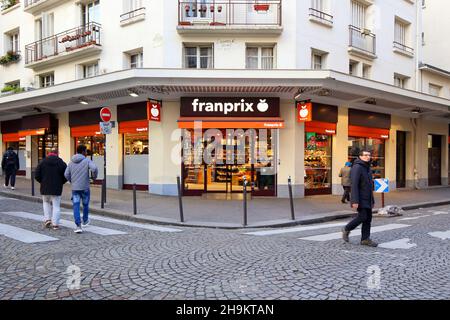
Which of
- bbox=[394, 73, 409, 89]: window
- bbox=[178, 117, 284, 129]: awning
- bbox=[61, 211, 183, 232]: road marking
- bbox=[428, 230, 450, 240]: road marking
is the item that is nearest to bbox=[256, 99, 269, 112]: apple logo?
bbox=[178, 117, 284, 129]: awning

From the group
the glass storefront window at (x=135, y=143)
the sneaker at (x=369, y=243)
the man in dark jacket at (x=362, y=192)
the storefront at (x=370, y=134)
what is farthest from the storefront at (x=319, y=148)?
the sneaker at (x=369, y=243)

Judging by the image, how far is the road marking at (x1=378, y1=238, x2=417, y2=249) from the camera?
6.52m

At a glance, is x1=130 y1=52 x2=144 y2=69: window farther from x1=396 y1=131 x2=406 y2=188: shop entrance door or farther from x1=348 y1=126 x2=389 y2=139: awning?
x1=396 y1=131 x2=406 y2=188: shop entrance door

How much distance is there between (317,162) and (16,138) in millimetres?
17438

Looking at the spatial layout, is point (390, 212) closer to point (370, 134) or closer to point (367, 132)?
point (367, 132)

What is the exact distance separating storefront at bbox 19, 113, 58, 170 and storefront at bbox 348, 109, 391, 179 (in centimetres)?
1396

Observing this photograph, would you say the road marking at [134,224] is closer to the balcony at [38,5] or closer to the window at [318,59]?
the window at [318,59]

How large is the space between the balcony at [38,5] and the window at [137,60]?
19.1 ft

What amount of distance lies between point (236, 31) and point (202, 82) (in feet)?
10.1

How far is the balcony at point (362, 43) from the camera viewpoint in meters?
16.1

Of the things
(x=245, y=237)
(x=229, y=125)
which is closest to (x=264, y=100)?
(x=229, y=125)

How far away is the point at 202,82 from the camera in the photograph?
1248 cm
